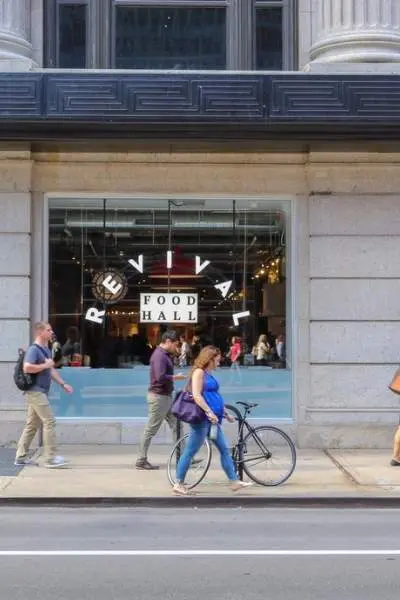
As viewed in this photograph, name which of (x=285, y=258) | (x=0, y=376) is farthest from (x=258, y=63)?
(x=0, y=376)

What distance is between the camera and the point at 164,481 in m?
10.6

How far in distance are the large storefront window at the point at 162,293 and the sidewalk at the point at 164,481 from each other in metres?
1.52

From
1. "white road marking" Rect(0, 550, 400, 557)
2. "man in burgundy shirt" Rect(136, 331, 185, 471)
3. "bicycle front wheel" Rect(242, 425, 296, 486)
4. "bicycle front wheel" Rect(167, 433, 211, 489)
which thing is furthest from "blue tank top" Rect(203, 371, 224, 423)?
"white road marking" Rect(0, 550, 400, 557)

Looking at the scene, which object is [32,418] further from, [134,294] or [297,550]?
[297,550]

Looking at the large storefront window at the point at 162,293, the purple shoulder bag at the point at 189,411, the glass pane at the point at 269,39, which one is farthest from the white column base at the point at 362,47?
the purple shoulder bag at the point at 189,411

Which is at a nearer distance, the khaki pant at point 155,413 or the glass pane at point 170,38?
the khaki pant at point 155,413

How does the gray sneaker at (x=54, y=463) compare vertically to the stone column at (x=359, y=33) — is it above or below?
below

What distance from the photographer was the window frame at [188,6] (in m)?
14.1

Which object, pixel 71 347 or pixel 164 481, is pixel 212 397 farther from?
pixel 71 347

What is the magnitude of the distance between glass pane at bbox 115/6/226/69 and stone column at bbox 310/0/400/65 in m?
1.76

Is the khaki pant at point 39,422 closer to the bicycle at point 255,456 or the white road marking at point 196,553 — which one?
the bicycle at point 255,456

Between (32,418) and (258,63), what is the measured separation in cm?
698

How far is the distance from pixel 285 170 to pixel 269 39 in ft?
7.57

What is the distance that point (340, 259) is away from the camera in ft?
44.2
